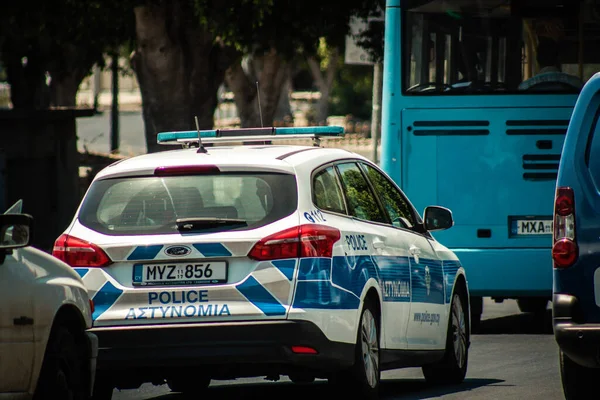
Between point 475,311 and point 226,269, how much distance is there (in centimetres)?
643

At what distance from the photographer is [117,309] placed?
798 centimetres

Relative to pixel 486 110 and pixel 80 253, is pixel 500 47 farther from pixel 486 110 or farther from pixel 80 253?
pixel 80 253

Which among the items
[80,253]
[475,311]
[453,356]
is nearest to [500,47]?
[475,311]

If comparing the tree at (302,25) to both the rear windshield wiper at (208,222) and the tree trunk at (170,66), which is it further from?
the rear windshield wiper at (208,222)

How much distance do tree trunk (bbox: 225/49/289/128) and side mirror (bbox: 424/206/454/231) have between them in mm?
23231

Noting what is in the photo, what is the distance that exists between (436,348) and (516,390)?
65cm

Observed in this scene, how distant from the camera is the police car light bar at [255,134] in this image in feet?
29.6

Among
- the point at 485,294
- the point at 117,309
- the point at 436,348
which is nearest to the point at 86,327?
the point at 117,309

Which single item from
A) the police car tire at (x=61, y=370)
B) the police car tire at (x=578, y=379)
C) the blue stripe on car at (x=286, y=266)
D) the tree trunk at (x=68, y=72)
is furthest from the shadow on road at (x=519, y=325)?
the tree trunk at (x=68, y=72)

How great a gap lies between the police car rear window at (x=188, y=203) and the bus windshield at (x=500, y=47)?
5.49m

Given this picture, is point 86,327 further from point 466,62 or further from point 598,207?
point 466,62

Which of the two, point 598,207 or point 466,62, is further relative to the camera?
point 466,62

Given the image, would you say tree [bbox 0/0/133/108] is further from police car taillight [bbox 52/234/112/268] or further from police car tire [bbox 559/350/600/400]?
police car tire [bbox 559/350/600/400]

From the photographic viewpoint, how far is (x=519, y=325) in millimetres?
14453
